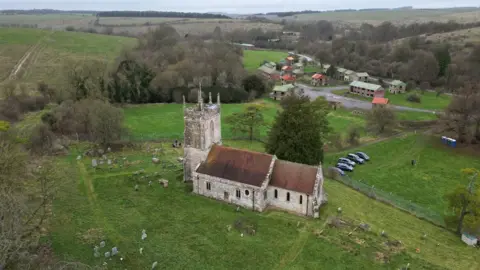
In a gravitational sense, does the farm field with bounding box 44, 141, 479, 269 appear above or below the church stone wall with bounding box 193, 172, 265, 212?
below

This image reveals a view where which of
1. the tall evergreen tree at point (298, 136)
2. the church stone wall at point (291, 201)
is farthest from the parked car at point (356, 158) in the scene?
the church stone wall at point (291, 201)

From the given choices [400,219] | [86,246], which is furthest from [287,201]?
[86,246]

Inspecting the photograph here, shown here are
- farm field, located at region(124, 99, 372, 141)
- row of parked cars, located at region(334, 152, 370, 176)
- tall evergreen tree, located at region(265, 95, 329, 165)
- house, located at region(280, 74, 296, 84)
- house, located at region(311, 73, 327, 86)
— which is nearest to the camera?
tall evergreen tree, located at region(265, 95, 329, 165)

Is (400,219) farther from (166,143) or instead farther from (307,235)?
Answer: (166,143)

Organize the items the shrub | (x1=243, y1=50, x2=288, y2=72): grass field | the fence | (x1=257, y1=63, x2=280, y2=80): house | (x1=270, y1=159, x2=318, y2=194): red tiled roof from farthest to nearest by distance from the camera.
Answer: (x1=243, y1=50, x2=288, y2=72): grass field < (x1=257, y1=63, x2=280, y2=80): house < the shrub < the fence < (x1=270, y1=159, x2=318, y2=194): red tiled roof

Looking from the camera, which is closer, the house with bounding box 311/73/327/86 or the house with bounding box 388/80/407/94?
the house with bounding box 388/80/407/94

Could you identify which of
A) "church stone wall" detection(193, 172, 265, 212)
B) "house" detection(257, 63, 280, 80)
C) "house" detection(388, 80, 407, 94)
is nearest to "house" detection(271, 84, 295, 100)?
"house" detection(257, 63, 280, 80)

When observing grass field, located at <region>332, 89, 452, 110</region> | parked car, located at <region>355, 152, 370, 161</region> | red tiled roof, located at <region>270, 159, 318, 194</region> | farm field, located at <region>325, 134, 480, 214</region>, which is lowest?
farm field, located at <region>325, 134, 480, 214</region>

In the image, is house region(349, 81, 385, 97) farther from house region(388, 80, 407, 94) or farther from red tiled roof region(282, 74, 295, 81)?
red tiled roof region(282, 74, 295, 81)
